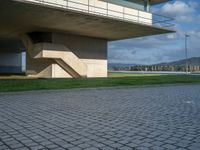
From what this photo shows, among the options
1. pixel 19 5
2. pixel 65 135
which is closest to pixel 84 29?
pixel 19 5

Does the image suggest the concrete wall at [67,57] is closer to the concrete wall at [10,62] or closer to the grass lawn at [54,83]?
the grass lawn at [54,83]

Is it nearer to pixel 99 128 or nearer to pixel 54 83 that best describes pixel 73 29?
pixel 54 83

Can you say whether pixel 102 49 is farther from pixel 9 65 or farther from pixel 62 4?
pixel 9 65

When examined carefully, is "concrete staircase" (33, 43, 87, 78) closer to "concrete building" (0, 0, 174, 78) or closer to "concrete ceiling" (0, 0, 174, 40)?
"concrete building" (0, 0, 174, 78)

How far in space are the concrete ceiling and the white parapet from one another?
3.94 ft

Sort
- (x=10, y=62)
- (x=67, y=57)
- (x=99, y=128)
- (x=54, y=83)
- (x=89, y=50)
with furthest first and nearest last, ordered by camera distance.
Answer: (x=10, y=62)
(x=89, y=50)
(x=67, y=57)
(x=54, y=83)
(x=99, y=128)

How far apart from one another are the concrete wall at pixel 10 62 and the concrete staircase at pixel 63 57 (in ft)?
88.4

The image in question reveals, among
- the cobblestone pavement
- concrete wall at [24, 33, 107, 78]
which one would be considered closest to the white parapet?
concrete wall at [24, 33, 107, 78]

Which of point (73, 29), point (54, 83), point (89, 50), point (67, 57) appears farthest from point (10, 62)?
point (54, 83)

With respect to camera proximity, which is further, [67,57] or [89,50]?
[89,50]

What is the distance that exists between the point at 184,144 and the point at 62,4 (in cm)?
2118

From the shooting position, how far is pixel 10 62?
181 feet

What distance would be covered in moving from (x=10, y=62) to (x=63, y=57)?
2926cm

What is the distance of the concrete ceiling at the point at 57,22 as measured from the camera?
66.7ft
